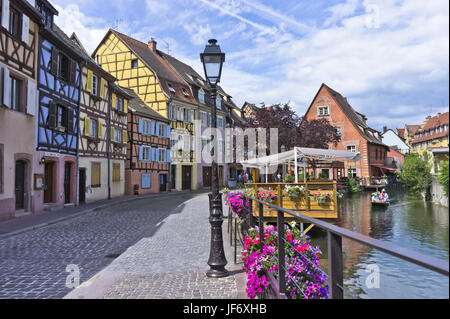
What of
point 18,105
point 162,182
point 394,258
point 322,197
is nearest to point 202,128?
point 162,182

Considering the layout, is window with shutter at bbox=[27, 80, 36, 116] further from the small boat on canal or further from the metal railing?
the small boat on canal

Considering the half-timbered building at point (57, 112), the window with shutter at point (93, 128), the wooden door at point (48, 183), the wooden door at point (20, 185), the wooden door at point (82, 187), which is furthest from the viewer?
the window with shutter at point (93, 128)

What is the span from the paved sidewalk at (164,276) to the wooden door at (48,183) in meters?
9.80

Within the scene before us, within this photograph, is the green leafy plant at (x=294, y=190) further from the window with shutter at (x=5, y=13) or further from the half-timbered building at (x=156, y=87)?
the half-timbered building at (x=156, y=87)

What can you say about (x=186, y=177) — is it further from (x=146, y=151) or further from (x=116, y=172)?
(x=116, y=172)

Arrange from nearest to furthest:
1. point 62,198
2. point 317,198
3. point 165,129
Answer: point 317,198
point 62,198
point 165,129

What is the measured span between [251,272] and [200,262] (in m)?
2.55

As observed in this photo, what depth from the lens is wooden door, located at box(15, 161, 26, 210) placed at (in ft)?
42.8

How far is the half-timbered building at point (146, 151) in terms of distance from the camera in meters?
26.0

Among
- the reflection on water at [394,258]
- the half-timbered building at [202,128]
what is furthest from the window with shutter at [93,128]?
the reflection on water at [394,258]

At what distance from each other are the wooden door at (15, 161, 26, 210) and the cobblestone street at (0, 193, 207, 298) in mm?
2275
